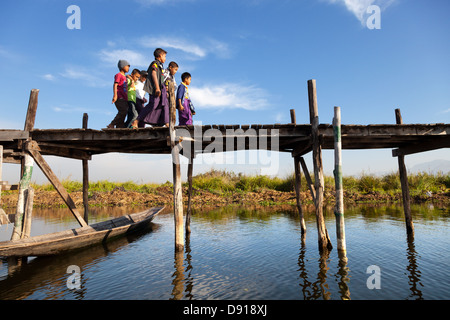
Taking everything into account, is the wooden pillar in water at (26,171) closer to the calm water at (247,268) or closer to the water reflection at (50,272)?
the water reflection at (50,272)

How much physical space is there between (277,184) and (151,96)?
1845 cm

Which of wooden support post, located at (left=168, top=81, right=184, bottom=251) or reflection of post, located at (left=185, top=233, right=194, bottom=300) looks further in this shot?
wooden support post, located at (left=168, top=81, right=184, bottom=251)

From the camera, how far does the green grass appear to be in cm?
2183

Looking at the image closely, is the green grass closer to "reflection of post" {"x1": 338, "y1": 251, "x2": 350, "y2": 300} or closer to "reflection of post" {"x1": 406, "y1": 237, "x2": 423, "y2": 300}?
"reflection of post" {"x1": 406, "y1": 237, "x2": 423, "y2": 300}

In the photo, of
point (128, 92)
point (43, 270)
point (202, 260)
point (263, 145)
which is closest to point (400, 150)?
point (263, 145)

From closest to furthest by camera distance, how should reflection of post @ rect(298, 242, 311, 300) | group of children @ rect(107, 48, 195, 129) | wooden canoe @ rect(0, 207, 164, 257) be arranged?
reflection of post @ rect(298, 242, 311, 300) < wooden canoe @ rect(0, 207, 164, 257) < group of children @ rect(107, 48, 195, 129)

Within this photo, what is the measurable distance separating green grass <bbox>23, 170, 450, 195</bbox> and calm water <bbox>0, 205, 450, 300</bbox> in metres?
12.6

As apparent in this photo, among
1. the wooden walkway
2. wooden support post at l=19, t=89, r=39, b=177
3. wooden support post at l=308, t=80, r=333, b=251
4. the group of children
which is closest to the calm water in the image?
wooden support post at l=308, t=80, r=333, b=251

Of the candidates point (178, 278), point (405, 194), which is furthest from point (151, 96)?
point (405, 194)

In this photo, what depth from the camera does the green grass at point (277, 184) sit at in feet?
71.6

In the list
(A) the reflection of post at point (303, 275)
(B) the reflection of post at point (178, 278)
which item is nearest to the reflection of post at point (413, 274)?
(A) the reflection of post at point (303, 275)
